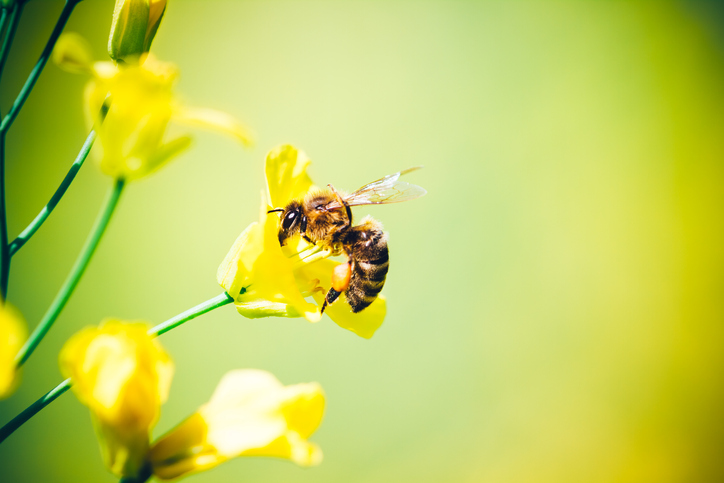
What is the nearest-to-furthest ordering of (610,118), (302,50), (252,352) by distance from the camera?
(252,352)
(302,50)
(610,118)

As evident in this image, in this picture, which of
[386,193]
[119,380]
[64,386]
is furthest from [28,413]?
[386,193]

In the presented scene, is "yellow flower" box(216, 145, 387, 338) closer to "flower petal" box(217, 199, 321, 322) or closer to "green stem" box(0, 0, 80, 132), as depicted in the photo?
"flower petal" box(217, 199, 321, 322)

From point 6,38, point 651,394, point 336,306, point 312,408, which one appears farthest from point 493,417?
point 6,38

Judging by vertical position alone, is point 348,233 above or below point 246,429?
above

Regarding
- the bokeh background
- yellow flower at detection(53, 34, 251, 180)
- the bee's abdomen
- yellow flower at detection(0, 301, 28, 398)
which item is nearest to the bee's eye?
the bee's abdomen

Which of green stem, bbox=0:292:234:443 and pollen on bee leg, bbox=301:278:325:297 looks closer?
green stem, bbox=0:292:234:443

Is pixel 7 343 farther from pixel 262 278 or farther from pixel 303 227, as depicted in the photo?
pixel 303 227

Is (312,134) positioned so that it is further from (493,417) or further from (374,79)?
(493,417)
